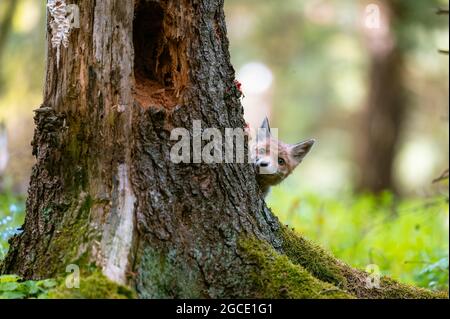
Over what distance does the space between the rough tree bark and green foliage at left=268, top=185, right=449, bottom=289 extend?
261 centimetres

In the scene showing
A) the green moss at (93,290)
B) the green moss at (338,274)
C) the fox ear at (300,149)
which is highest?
the fox ear at (300,149)

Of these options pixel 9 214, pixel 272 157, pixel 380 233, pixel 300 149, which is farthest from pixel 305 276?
pixel 380 233

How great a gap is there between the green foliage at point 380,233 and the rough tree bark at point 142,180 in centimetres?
261

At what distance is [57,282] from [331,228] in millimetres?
6014

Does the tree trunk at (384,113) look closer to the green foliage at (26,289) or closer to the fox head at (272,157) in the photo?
the fox head at (272,157)

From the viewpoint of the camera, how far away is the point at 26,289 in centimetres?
414

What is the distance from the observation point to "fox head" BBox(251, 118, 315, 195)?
6.84m

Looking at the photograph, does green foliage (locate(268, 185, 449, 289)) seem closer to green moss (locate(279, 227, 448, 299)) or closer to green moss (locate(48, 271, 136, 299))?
green moss (locate(279, 227, 448, 299))

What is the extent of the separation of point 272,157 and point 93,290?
12.0ft

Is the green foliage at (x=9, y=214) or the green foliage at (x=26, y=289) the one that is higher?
the green foliage at (x=9, y=214)

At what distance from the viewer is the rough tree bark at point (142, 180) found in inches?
171

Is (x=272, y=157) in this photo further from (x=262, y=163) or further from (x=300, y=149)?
(x=300, y=149)

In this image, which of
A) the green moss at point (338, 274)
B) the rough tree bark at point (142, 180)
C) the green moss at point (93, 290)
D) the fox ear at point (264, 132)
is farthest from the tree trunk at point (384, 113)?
the green moss at point (93, 290)
